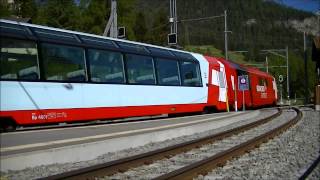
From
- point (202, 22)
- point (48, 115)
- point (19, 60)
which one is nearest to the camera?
point (19, 60)

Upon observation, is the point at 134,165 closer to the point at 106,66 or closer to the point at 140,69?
the point at 106,66

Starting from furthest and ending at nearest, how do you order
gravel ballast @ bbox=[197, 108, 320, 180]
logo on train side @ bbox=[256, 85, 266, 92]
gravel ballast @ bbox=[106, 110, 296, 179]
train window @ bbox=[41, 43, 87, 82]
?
logo on train side @ bbox=[256, 85, 266, 92]
train window @ bbox=[41, 43, 87, 82]
gravel ballast @ bbox=[197, 108, 320, 180]
gravel ballast @ bbox=[106, 110, 296, 179]

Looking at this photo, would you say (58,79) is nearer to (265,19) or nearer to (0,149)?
(0,149)

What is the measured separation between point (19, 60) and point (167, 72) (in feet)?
30.0

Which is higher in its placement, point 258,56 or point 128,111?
point 258,56

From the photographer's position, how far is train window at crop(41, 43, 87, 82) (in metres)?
14.5

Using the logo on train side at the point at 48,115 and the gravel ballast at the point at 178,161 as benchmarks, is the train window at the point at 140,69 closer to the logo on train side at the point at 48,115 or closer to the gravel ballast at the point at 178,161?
the gravel ballast at the point at 178,161

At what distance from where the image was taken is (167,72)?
21781mm

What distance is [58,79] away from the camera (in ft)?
48.8

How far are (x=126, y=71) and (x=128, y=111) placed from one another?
1.39 metres

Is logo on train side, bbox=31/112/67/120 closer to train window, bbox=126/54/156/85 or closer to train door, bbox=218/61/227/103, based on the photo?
train window, bbox=126/54/156/85

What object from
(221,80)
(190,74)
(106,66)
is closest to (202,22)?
(221,80)

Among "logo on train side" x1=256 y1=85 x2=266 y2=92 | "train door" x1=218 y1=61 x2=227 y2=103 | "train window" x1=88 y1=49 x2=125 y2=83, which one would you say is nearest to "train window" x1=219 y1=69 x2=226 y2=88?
"train door" x1=218 y1=61 x2=227 y2=103

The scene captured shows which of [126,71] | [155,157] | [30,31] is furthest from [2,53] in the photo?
[126,71]
